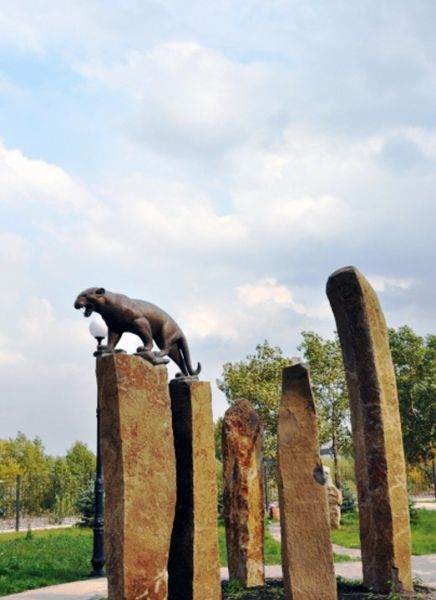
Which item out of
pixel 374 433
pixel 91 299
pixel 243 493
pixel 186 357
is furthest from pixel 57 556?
pixel 91 299

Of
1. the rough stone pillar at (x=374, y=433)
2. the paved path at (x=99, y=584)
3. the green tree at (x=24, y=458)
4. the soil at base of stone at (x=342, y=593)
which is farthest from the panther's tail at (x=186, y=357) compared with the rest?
the green tree at (x=24, y=458)

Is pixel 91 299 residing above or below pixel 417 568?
above

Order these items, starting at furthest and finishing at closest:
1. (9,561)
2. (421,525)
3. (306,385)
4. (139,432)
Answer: (421,525), (9,561), (306,385), (139,432)

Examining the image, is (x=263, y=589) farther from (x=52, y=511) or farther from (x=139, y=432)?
(x=52, y=511)

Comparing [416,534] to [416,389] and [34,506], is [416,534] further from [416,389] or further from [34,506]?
[34,506]

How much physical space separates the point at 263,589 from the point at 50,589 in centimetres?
340

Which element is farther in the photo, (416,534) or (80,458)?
(80,458)

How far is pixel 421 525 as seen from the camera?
1903 centimetres

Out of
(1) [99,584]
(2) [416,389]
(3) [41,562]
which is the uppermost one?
(2) [416,389]

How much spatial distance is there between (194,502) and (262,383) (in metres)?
22.1

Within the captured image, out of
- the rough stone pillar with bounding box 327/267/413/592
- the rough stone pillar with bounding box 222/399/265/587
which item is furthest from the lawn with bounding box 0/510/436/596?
the rough stone pillar with bounding box 327/267/413/592

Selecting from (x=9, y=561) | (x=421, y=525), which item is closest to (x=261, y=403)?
(x=421, y=525)

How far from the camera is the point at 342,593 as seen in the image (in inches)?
322

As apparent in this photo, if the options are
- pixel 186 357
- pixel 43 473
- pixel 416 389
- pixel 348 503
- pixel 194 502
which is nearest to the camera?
pixel 194 502
